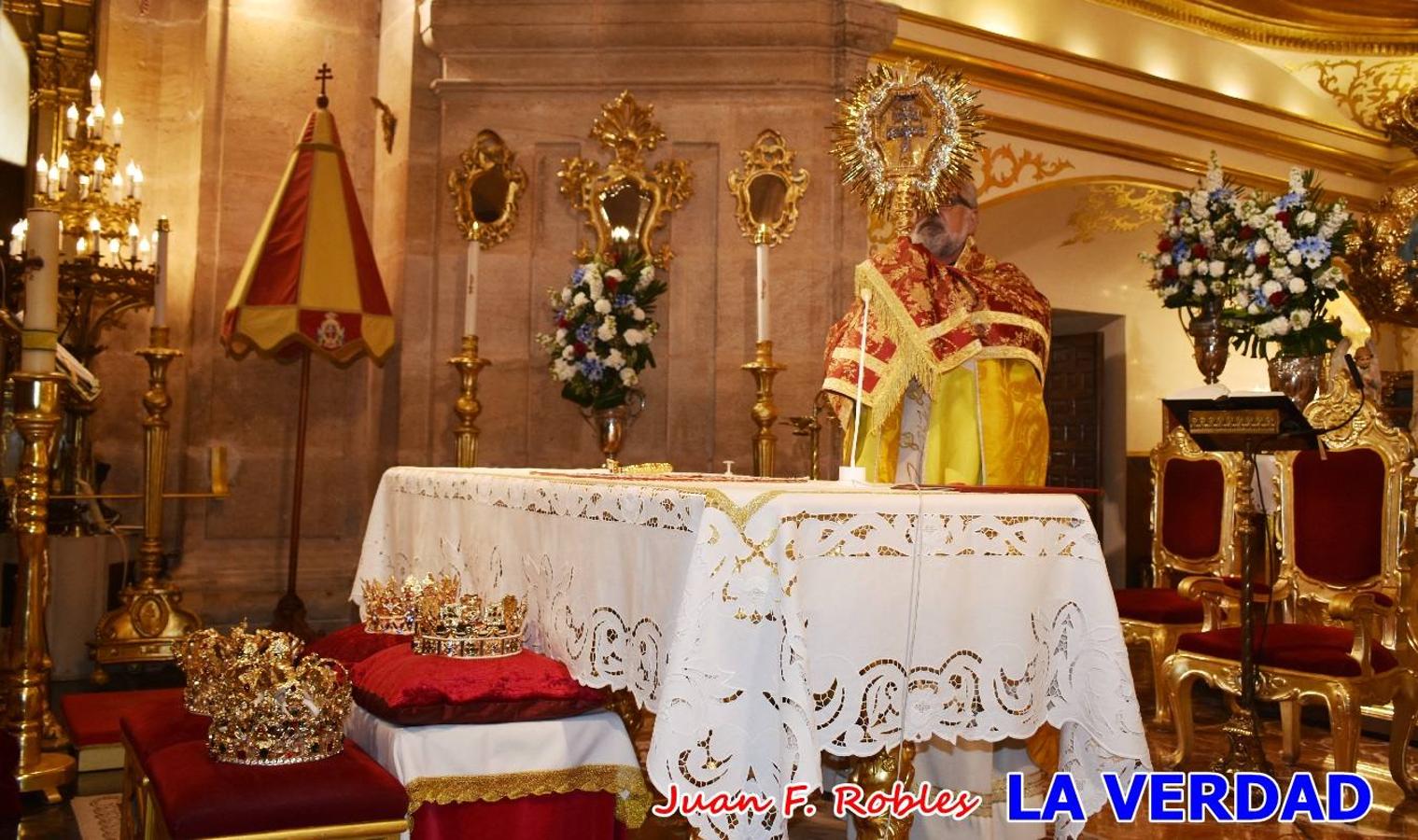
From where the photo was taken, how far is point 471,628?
136 inches

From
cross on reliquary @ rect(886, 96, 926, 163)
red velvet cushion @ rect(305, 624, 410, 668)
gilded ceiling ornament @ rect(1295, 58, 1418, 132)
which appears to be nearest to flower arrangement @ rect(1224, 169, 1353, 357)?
cross on reliquary @ rect(886, 96, 926, 163)

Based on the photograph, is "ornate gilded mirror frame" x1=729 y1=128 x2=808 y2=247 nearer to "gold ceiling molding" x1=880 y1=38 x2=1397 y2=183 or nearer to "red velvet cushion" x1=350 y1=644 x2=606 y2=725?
"gold ceiling molding" x1=880 y1=38 x2=1397 y2=183

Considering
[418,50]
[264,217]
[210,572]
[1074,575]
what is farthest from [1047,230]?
[1074,575]

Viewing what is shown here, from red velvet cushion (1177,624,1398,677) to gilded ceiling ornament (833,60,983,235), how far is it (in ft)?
7.37

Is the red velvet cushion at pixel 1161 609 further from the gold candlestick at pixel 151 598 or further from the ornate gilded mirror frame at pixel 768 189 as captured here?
the gold candlestick at pixel 151 598

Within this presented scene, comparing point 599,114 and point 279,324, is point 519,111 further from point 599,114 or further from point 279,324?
point 279,324

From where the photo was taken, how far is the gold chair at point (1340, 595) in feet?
15.9

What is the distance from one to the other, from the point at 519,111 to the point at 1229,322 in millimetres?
3828

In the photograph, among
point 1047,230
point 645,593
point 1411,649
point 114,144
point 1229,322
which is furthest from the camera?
point 1047,230

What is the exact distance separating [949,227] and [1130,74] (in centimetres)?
619

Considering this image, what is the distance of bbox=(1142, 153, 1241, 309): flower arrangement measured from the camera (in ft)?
19.2

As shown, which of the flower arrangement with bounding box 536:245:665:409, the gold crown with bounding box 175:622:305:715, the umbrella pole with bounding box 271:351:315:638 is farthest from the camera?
the umbrella pole with bounding box 271:351:315:638

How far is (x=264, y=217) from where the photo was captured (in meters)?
7.28

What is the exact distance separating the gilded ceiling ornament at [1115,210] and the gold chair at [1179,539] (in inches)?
166
